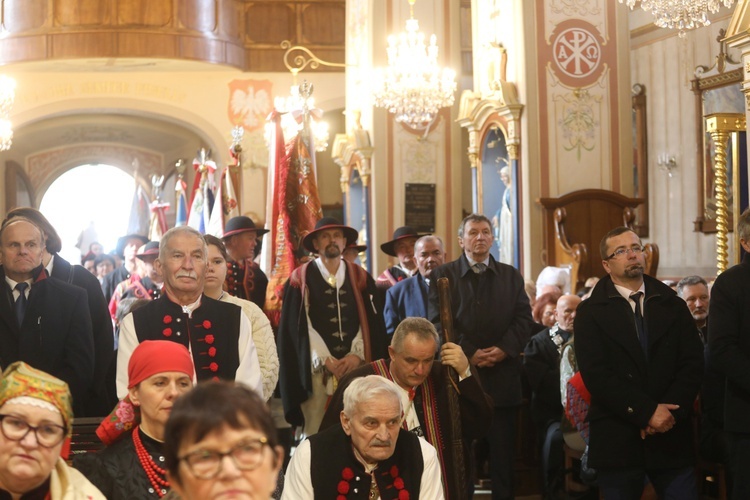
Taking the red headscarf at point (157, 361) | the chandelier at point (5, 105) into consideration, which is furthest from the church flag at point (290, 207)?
the chandelier at point (5, 105)

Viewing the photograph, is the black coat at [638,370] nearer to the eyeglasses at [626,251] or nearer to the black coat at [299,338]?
the eyeglasses at [626,251]

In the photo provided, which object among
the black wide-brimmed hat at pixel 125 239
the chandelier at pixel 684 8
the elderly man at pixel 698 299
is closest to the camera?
the elderly man at pixel 698 299

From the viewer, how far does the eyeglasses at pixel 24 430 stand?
2.95 metres

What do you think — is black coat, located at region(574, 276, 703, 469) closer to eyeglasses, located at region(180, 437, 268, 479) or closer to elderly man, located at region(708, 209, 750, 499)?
elderly man, located at region(708, 209, 750, 499)

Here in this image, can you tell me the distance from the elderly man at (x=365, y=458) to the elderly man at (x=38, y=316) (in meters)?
1.75

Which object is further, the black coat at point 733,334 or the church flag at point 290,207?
the church flag at point 290,207

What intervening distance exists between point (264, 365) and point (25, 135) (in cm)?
1968

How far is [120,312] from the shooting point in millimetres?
7551

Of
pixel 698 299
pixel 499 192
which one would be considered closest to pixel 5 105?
pixel 499 192

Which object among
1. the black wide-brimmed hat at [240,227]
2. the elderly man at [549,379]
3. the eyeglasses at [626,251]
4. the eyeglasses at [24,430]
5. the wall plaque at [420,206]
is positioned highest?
the wall plaque at [420,206]

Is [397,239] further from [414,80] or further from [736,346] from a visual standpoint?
[414,80]

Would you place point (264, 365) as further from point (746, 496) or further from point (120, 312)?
point (120, 312)

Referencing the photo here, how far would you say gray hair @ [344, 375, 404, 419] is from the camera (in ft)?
13.2

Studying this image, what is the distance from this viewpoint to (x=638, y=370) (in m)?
5.44
